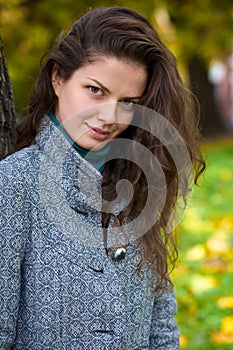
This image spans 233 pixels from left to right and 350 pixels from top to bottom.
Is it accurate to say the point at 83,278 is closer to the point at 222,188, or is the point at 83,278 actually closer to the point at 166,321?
the point at 166,321

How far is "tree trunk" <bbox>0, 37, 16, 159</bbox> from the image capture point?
2.27m

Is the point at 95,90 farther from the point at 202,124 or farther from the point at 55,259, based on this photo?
the point at 202,124

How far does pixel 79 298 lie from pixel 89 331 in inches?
4.1

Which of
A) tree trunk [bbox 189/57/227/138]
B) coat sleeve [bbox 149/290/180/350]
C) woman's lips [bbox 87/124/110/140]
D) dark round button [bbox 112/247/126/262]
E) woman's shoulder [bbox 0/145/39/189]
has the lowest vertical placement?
tree trunk [bbox 189/57/227/138]

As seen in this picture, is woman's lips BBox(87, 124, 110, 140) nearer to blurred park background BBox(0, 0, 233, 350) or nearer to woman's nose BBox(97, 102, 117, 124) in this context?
woman's nose BBox(97, 102, 117, 124)

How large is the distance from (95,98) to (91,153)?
0.17 meters

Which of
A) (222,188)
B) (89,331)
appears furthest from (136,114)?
(222,188)

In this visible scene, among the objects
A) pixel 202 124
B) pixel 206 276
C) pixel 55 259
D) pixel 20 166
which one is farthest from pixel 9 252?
pixel 206 276

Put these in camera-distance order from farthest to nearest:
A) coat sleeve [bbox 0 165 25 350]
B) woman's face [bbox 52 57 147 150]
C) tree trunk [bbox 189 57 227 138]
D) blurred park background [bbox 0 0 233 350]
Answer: tree trunk [bbox 189 57 227 138] < blurred park background [bbox 0 0 233 350] < woman's face [bbox 52 57 147 150] < coat sleeve [bbox 0 165 25 350]

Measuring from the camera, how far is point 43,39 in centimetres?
988

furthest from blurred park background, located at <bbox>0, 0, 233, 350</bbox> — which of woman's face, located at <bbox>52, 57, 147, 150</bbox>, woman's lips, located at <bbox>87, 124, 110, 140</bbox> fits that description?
woman's lips, located at <bbox>87, 124, 110, 140</bbox>

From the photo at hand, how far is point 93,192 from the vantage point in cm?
195

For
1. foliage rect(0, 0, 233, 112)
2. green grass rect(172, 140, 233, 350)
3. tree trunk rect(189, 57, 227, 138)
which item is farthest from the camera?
tree trunk rect(189, 57, 227, 138)

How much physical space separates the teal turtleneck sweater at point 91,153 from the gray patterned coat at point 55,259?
0.08 feet
